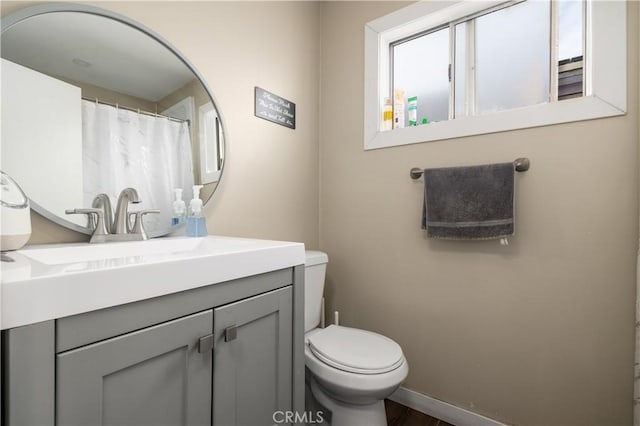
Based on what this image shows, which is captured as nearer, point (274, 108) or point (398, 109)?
point (274, 108)

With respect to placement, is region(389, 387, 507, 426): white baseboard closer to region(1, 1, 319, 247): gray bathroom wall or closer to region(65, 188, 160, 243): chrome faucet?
region(1, 1, 319, 247): gray bathroom wall

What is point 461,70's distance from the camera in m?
1.54

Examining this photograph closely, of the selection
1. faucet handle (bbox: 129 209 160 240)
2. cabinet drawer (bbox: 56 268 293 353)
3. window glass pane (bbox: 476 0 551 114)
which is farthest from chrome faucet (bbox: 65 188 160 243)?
window glass pane (bbox: 476 0 551 114)

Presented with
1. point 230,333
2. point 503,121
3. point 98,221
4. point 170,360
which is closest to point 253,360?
point 230,333

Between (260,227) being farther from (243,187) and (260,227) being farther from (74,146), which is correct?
(74,146)

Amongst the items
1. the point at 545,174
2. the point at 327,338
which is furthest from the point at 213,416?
the point at 545,174

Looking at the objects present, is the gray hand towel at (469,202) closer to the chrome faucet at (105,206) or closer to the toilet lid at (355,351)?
the toilet lid at (355,351)

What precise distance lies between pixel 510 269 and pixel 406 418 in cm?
89

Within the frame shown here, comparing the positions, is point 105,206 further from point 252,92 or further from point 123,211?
point 252,92

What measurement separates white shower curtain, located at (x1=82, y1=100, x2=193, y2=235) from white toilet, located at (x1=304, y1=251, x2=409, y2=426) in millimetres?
837

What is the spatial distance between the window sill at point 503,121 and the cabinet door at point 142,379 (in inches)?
51.1

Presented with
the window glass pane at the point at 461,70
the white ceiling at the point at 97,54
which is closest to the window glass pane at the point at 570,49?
the window glass pane at the point at 461,70

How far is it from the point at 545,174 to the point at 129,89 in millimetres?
1679

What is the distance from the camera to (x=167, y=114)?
117 cm
